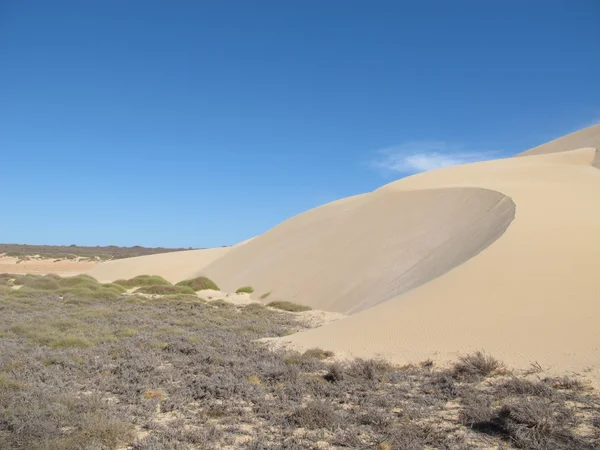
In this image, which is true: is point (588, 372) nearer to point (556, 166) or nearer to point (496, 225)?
point (496, 225)

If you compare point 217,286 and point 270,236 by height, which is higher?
point 270,236

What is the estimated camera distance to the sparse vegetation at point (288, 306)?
19.0 m

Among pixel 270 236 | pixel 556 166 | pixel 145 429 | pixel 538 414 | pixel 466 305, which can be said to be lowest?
pixel 145 429

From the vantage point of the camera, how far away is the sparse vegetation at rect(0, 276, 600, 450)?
17.2 feet

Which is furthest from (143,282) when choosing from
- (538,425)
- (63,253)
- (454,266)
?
(63,253)

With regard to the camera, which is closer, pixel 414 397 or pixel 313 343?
pixel 414 397

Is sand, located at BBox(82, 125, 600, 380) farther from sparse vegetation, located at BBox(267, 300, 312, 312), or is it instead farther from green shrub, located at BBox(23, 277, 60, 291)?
green shrub, located at BBox(23, 277, 60, 291)

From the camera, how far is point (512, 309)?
988 cm

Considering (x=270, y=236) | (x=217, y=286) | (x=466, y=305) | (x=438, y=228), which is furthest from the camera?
(x=270, y=236)

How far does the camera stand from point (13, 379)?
7289 millimetres

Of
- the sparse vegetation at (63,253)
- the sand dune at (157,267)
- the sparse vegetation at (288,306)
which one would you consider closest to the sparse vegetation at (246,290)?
the sparse vegetation at (288,306)

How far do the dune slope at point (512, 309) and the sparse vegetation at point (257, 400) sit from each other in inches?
34.4

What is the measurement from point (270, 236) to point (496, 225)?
63.1ft

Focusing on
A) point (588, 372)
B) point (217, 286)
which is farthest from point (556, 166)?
point (588, 372)
